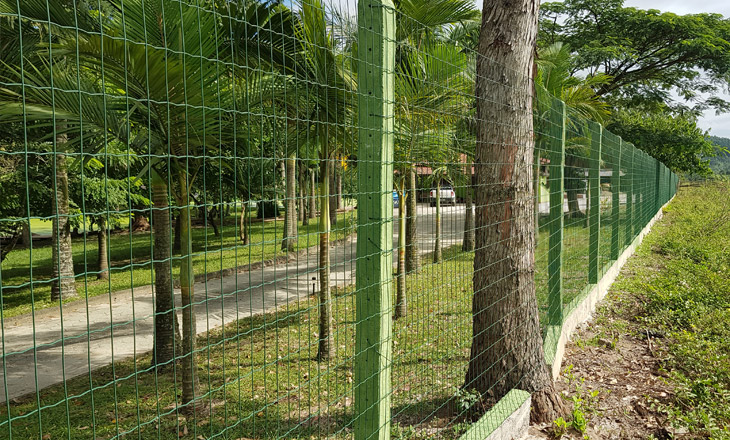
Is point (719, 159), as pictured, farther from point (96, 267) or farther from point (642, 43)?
point (96, 267)

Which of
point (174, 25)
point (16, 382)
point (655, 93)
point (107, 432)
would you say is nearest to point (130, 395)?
point (107, 432)

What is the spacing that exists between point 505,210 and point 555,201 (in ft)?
5.07

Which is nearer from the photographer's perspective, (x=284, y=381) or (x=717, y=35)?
(x=284, y=381)

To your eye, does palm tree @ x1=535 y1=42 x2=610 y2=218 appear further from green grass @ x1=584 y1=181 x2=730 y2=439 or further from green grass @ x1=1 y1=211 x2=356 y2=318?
green grass @ x1=1 y1=211 x2=356 y2=318

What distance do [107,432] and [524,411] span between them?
3.91 metres

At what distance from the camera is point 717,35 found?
57.7 ft

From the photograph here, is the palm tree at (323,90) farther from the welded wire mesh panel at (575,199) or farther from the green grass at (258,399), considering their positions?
the welded wire mesh panel at (575,199)

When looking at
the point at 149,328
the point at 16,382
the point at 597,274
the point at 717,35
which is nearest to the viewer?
the point at 16,382

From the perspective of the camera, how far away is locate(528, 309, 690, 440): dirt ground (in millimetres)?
3740

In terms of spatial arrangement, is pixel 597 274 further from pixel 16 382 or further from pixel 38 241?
pixel 38 241

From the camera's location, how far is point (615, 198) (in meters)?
9.16

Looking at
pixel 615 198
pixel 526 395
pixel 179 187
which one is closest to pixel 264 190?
pixel 179 187

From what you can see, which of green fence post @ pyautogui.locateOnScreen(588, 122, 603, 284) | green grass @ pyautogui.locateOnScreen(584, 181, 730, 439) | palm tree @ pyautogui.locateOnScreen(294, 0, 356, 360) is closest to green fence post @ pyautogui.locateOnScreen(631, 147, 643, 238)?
green grass @ pyautogui.locateOnScreen(584, 181, 730, 439)

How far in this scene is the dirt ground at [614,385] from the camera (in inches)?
147
